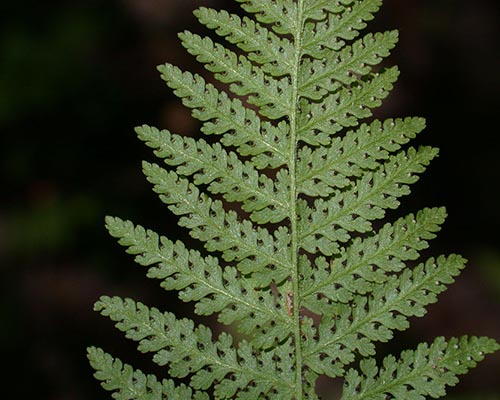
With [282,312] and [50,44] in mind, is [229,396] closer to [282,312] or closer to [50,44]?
[282,312]

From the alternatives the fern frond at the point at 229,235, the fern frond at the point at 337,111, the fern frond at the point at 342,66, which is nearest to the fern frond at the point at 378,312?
the fern frond at the point at 229,235

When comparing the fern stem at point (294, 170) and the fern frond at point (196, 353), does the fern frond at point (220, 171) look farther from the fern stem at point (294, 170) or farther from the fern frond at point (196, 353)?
the fern frond at point (196, 353)

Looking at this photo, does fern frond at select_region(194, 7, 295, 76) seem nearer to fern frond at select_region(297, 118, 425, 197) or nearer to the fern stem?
the fern stem

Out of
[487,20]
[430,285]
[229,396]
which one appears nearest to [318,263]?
[430,285]

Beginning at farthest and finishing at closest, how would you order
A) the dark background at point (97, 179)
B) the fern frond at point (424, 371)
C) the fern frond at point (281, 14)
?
1. the dark background at point (97, 179)
2. the fern frond at point (281, 14)
3. the fern frond at point (424, 371)

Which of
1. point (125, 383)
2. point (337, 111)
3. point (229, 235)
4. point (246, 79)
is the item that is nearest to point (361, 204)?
point (337, 111)

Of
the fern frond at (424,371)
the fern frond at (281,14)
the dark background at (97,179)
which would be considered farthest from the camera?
the dark background at (97,179)

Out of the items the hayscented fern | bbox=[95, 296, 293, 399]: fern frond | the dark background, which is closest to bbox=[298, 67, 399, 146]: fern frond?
the hayscented fern
